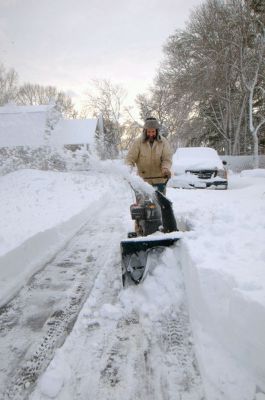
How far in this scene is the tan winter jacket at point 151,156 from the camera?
4938 mm

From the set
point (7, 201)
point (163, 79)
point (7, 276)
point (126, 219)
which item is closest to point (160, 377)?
point (7, 276)

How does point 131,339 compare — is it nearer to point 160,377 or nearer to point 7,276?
point 160,377

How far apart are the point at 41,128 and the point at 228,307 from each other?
32.0m

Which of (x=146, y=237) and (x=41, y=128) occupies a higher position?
(x=41, y=128)

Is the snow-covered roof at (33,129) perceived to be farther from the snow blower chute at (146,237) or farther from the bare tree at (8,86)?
the snow blower chute at (146,237)

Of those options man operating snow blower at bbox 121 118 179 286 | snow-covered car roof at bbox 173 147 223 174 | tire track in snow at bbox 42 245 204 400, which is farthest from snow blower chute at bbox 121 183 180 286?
snow-covered car roof at bbox 173 147 223 174

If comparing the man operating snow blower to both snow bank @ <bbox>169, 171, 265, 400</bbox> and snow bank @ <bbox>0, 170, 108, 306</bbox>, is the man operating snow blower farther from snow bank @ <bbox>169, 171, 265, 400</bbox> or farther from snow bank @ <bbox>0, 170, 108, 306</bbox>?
snow bank @ <bbox>0, 170, 108, 306</bbox>

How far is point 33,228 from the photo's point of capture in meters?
5.92

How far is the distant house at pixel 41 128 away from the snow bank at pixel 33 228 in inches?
606

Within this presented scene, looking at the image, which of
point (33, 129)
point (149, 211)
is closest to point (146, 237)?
point (149, 211)

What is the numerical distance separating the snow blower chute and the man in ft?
2.56

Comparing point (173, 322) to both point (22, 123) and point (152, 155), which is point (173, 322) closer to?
point (152, 155)

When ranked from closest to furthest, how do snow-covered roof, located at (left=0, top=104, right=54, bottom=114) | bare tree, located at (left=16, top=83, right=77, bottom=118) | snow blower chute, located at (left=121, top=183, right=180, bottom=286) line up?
snow blower chute, located at (left=121, top=183, right=180, bottom=286), snow-covered roof, located at (left=0, top=104, right=54, bottom=114), bare tree, located at (left=16, top=83, right=77, bottom=118)

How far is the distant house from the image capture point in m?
28.0
